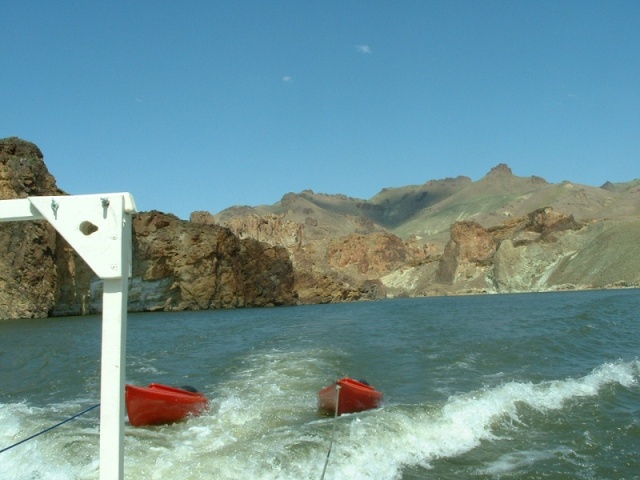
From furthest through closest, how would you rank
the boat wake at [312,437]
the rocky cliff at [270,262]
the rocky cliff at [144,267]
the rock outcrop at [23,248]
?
the rocky cliff at [270,262]
the rocky cliff at [144,267]
the rock outcrop at [23,248]
the boat wake at [312,437]

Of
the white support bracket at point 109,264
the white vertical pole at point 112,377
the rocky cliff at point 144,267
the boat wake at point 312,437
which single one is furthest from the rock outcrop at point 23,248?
the white vertical pole at point 112,377

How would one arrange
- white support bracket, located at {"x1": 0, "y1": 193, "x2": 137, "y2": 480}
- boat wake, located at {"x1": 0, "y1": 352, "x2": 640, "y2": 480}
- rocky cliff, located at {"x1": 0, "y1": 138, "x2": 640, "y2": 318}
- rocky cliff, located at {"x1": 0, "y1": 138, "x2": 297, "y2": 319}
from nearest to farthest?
1. white support bracket, located at {"x1": 0, "y1": 193, "x2": 137, "y2": 480}
2. boat wake, located at {"x1": 0, "y1": 352, "x2": 640, "y2": 480}
3. rocky cliff, located at {"x1": 0, "y1": 138, "x2": 297, "y2": 319}
4. rocky cliff, located at {"x1": 0, "y1": 138, "x2": 640, "y2": 318}

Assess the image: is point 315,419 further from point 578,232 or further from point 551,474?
point 578,232

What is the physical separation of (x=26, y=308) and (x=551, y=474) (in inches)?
1721

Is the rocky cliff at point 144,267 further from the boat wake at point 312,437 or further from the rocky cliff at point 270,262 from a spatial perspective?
the boat wake at point 312,437

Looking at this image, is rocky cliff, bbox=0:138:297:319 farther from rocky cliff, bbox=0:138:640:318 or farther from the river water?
the river water

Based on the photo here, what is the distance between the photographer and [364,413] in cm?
1111

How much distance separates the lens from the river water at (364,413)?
27.4 ft

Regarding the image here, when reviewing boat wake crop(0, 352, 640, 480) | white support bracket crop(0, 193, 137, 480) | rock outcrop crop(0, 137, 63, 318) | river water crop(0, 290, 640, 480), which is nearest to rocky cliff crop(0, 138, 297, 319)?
rock outcrop crop(0, 137, 63, 318)

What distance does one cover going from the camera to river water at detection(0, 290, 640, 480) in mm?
8359

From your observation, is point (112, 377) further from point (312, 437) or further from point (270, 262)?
point (270, 262)

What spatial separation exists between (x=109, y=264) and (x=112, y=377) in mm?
618

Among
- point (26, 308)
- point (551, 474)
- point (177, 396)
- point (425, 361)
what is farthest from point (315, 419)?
point (26, 308)

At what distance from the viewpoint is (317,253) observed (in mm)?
169125
